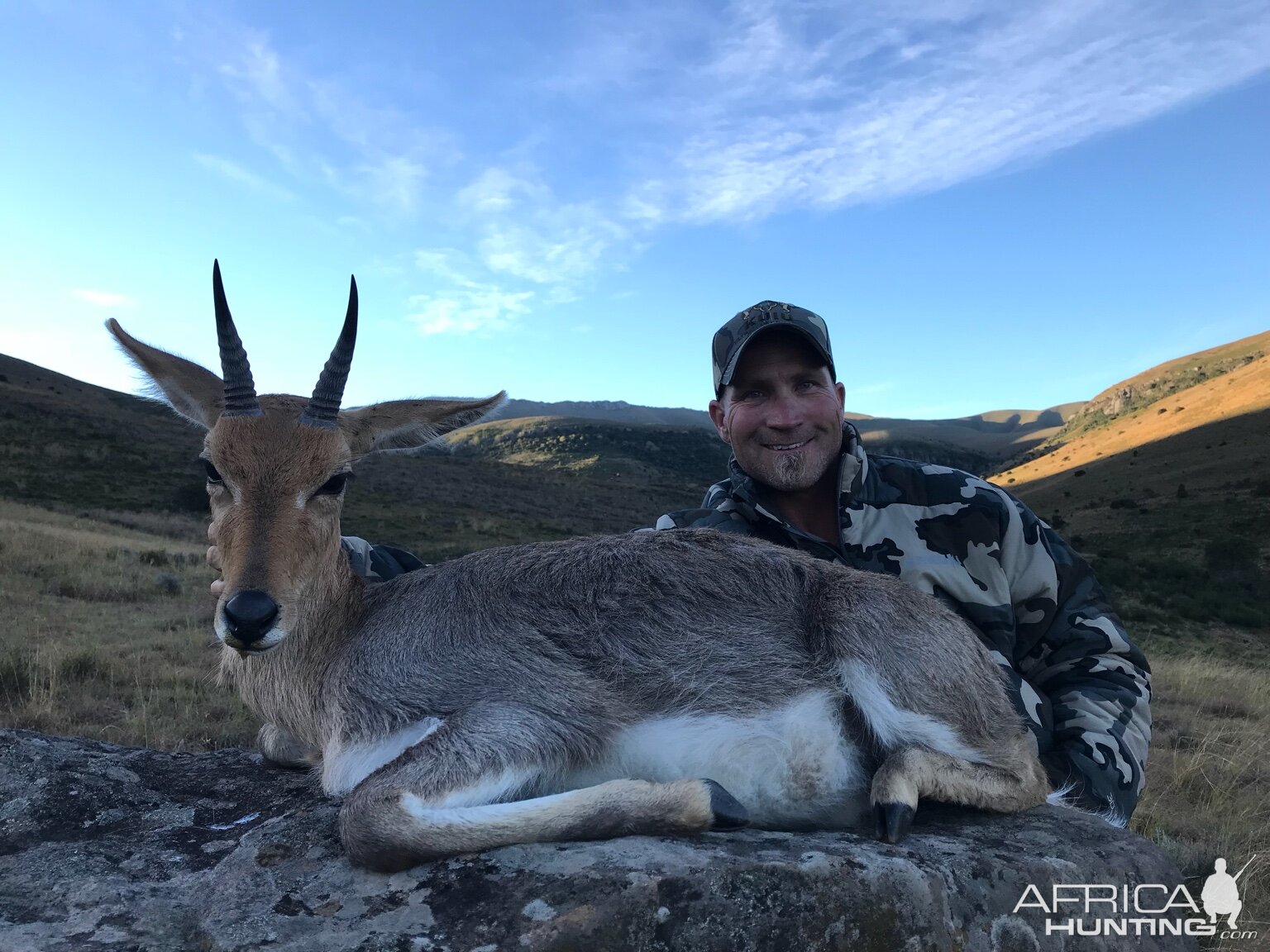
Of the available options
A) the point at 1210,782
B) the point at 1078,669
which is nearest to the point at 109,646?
the point at 1078,669

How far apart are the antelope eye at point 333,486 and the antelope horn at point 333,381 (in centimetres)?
30

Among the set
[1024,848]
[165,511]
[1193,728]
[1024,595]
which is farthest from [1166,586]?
[165,511]

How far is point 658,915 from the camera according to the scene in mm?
2637

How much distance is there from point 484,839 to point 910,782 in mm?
1773

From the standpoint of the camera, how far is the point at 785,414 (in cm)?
610

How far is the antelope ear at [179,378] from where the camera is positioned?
518 centimetres

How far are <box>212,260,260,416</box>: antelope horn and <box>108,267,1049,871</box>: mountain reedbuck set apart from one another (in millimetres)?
13

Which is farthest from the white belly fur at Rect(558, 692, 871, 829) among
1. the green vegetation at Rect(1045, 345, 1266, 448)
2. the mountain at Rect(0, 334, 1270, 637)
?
the green vegetation at Rect(1045, 345, 1266, 448)

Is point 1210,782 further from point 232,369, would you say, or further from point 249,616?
point 232,369

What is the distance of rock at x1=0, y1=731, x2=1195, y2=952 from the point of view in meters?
2.63

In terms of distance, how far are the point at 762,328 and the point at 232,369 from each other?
142 inches

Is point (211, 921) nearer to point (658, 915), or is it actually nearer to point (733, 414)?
point (658, 915)

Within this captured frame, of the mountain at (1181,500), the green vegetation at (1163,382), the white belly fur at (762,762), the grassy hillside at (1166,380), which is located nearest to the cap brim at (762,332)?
the white belly fur at (762,762)

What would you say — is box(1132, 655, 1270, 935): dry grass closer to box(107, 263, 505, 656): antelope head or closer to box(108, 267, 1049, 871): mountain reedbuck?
box(108, 267, 1049, 871): mountain reedbuck
